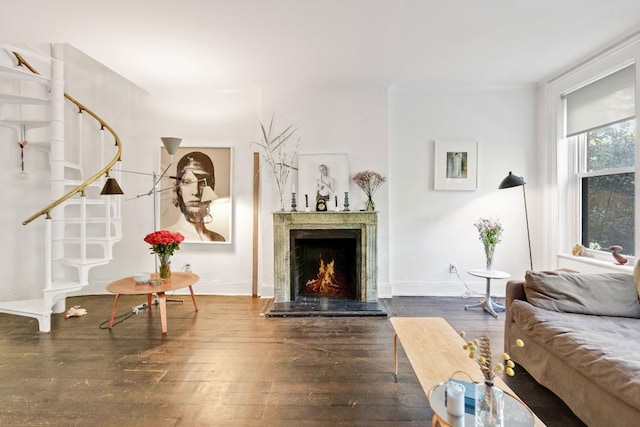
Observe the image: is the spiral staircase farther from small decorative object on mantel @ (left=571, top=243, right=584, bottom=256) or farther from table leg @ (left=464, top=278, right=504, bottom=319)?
small decorative object on mantel @ (left=571, top=243, right=584, bottom=256)

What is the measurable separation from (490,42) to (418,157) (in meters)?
1.45

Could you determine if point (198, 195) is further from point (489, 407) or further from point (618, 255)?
point (618, 255)

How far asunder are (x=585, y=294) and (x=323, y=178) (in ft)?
8.88

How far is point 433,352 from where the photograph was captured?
1709 mm

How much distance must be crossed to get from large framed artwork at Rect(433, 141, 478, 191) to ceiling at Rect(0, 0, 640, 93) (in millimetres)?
817

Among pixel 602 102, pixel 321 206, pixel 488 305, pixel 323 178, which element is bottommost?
pixel 488 305

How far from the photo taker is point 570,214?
363cm

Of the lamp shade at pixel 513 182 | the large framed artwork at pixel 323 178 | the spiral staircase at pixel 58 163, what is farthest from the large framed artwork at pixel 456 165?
the spiral staircase at pixel 58 163

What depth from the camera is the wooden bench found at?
1472 millimetres

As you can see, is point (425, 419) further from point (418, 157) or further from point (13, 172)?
point (13, 172)

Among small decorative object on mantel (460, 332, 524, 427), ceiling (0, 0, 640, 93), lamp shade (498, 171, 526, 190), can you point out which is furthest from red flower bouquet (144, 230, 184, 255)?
lamp shade (498, 171, 526, 190)

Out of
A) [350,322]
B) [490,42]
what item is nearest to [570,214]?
[490,42]

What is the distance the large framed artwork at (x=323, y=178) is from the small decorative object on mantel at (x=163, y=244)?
4.92 feet

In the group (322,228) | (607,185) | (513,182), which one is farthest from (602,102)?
(322,228)
